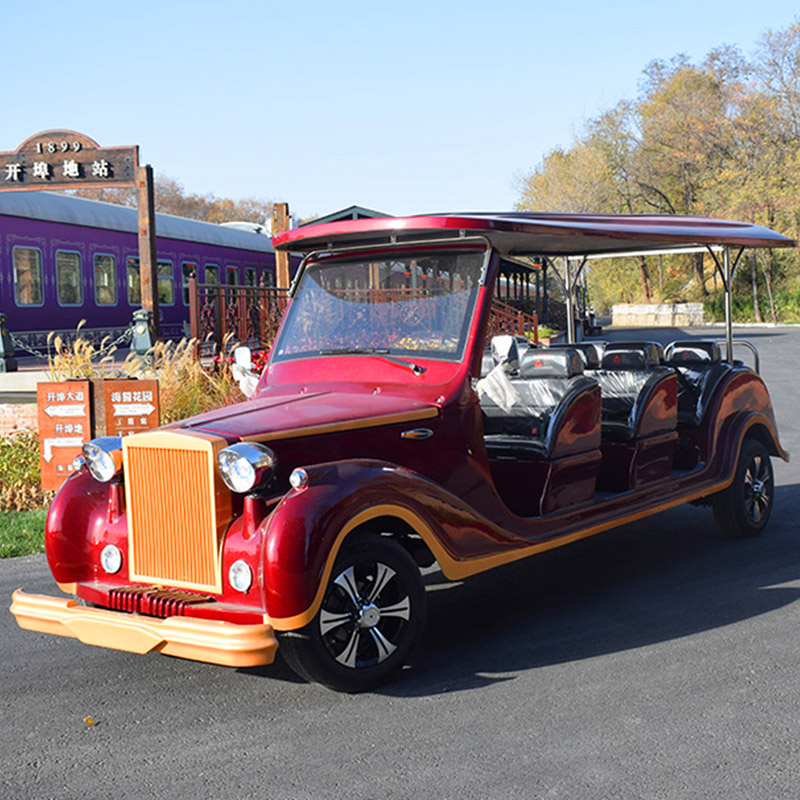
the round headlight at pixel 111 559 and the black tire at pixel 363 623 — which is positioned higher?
the round headlight at pixel 111 559

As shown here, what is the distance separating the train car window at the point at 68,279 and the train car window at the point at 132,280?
5.84ft

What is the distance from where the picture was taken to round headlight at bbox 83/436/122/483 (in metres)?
4.79

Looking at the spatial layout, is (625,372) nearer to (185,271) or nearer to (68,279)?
(68,279)

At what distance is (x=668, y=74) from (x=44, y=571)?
58.0m

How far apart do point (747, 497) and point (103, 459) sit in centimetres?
483

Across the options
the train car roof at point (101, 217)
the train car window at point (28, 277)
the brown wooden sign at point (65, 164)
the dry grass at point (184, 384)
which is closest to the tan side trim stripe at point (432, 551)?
the dry grass at point (184, 384)

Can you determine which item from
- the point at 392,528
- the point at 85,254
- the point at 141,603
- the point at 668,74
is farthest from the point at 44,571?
the point at 668,74

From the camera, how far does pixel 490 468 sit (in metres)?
5.66

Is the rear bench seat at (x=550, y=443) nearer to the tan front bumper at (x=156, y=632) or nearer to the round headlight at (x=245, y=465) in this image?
the round headlight at (x=245, y=465)

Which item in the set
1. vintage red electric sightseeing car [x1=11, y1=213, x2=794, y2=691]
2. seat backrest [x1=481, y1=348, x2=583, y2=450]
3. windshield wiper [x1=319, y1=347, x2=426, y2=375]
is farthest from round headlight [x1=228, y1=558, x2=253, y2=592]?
seat backrest [x1=481, y1=348, x2=583, y2=450]

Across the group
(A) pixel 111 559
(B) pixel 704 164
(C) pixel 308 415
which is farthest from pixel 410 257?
(B) pixel 704 164

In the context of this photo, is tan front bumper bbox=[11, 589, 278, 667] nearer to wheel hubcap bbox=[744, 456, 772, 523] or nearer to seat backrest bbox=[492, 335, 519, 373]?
seat backrest bbox=[492, 335, 519, 373]

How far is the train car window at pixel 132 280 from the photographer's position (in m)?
20.6

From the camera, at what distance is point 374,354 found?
5457 millimetres
